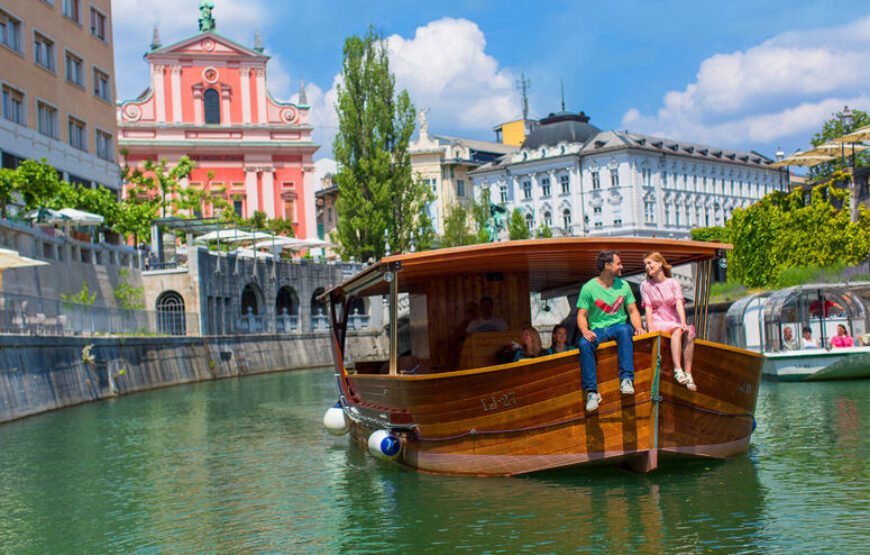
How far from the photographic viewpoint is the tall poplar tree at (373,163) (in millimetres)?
57562

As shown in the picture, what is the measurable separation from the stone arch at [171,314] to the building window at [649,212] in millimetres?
55499

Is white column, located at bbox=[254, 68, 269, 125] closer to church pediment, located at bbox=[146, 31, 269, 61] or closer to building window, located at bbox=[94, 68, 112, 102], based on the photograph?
church pediment, located at bbox=[146, 31, 269, 61]

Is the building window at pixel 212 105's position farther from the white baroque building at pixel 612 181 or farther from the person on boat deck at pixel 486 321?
the person on boat deck at pixel 486 321

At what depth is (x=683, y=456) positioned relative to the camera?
12.2 metres

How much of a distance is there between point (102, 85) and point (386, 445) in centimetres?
3703

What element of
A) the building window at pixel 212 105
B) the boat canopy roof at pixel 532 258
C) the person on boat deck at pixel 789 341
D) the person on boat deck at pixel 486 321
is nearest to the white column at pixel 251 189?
the building window at pixel 212 105

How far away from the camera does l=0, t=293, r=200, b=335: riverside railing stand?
24.0 metres

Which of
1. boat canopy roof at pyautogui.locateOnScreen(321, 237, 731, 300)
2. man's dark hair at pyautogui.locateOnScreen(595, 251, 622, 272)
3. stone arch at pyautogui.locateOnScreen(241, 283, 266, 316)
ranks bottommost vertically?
man's dark hair at pyautogui.locateOnScreen(595, 251, 622, 272)

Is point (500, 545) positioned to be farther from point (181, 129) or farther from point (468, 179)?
point (468, 179)

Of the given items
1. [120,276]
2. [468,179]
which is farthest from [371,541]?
[468,179]

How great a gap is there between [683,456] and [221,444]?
31.8 ft

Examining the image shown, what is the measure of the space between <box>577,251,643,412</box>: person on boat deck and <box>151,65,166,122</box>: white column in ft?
223

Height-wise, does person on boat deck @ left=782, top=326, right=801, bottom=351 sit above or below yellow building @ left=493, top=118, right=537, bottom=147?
below

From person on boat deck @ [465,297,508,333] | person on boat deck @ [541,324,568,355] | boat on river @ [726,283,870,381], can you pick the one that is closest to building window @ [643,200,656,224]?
boat on river @ [726,283,870,381]
